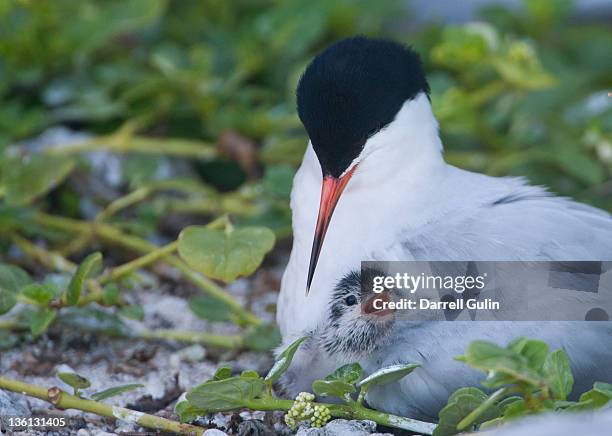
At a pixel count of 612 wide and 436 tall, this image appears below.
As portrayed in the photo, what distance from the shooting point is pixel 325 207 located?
1.76m

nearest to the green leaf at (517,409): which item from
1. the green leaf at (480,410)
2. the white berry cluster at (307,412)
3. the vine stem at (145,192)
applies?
the green leaf at (480,410)

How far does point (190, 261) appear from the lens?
1.83 meters

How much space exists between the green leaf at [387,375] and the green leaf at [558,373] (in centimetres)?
21

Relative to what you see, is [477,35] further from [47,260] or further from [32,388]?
[32,388]

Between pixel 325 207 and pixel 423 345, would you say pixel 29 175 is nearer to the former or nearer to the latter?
pixel 325 207

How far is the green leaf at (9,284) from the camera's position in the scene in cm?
181

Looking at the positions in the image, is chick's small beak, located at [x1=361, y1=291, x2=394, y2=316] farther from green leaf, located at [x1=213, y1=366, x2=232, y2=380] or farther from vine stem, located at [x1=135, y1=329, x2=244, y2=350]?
vine stem, located at [x1=135, y1=329, x2=244, y2=350]

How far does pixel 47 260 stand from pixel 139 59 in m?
0.95

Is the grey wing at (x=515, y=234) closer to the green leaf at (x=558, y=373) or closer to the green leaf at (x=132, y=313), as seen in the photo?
the green leaf at (x=558, y=373)

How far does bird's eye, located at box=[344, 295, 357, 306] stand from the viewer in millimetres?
1693

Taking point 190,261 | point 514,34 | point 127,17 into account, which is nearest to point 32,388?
point 190,261

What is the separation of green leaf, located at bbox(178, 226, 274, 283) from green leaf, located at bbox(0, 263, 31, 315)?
0.30m

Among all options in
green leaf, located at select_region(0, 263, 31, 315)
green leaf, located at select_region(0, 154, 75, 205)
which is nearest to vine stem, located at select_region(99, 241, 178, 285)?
green leaf, located at select_region(0, 263, 31, 315)

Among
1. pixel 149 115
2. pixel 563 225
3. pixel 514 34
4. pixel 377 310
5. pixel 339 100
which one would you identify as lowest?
pixel 377 310
